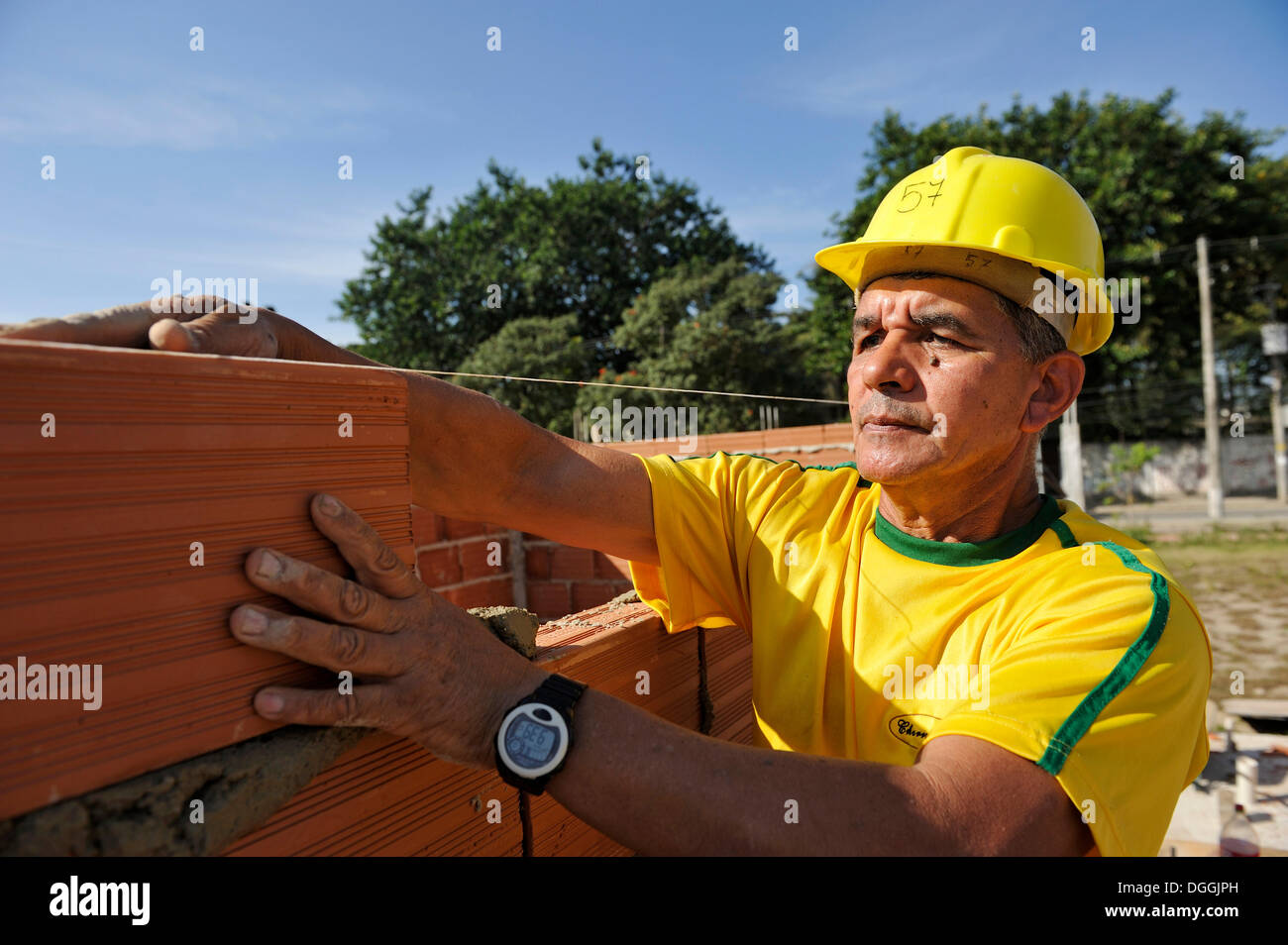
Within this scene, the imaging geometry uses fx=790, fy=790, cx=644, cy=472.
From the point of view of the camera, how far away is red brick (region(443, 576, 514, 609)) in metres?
3.68

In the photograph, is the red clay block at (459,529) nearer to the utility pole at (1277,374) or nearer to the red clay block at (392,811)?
the red clay block at (392,811)

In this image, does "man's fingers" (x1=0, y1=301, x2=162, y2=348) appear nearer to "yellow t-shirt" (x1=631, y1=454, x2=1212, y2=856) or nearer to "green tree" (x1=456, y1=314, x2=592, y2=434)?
"yellow t-shirt" (x1=631, y1=454, x2=1212, y2=856)

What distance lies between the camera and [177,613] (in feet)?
3.40

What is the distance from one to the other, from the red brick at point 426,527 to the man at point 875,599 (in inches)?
56.0

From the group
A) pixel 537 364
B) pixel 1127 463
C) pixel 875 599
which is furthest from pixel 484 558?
pixel 1127 463

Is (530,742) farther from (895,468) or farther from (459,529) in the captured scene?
(459,529)

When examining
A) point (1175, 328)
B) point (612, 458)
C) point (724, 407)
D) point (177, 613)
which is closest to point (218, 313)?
point (177, 613)

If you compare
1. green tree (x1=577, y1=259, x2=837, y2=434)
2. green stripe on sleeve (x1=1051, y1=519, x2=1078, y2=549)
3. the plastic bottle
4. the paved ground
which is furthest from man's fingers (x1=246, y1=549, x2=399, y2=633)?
green tree (x1=577, y1=259, x2=837, y2=434)

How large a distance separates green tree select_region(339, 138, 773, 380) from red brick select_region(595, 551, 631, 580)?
22730 millimetres

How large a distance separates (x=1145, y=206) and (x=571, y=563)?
28049 millimetres

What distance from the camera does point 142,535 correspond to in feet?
3.29

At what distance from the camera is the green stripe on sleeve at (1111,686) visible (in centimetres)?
136

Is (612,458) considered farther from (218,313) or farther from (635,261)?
(635,261)

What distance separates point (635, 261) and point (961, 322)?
Answer: 90.3 feet
